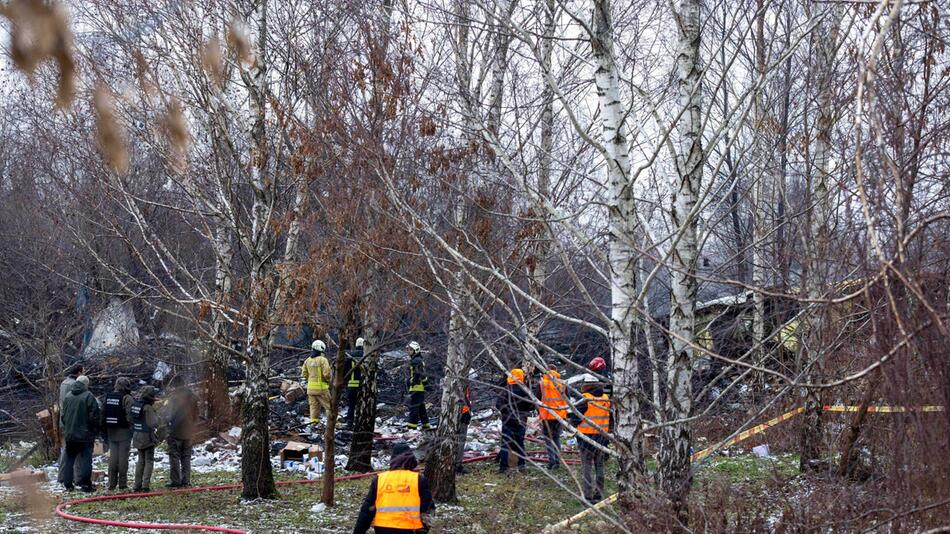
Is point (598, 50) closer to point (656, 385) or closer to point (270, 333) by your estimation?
point (656, 385)

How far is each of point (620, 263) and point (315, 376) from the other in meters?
11.8

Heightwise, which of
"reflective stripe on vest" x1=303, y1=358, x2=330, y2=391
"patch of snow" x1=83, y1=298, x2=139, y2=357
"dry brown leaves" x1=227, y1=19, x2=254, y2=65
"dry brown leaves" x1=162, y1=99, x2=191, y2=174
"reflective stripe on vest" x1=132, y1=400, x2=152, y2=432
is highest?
"dry brown leaves" x1=227, y1=19, x2=254, y2=65

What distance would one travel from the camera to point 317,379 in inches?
696

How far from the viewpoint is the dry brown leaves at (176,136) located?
12.7 metres

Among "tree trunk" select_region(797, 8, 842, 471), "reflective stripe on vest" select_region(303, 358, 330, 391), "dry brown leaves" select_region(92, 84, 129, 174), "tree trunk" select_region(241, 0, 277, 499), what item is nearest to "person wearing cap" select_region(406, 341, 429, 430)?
"reflective stripe on vest" select_region(303, 358, 330, 391)

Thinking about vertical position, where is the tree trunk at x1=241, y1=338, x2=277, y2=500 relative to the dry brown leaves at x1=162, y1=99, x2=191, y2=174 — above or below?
below

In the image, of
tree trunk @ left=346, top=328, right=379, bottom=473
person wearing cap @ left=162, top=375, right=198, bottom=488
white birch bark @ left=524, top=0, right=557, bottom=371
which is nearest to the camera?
white birch bark @ left=524, top=0, right=557, bottom=371

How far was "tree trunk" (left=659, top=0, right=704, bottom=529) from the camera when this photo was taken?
6508 mm

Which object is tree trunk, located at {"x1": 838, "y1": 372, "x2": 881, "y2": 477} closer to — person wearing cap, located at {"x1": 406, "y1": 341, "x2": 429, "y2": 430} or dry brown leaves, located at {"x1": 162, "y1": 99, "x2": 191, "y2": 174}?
person wearing cap, located at {"x1": 406, "y1": 341, "x2": 429, "y2": 430}

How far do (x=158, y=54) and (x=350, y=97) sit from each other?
4029 millimetres

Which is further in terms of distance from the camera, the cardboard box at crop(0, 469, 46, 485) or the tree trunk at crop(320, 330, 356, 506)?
the cardboard box at crop(0, 469, 46, 485)

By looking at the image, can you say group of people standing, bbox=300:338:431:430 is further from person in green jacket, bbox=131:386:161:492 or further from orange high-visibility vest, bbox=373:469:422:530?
orange high-visibility vest, bbox=373:469:422:530

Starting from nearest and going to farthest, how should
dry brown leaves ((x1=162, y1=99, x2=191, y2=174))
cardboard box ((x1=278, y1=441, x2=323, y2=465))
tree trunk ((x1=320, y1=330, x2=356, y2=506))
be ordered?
1. tree trunk ((x1=320, y1=330, x2=356, y2=506))
2. dry brown leaves ((x1=162, y1=99, x2=191, y2=174))
3. cardboard box ((x1=278, y1=441, x2=323, y2=465))

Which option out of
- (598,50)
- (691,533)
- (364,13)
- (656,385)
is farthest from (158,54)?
(691,533)
